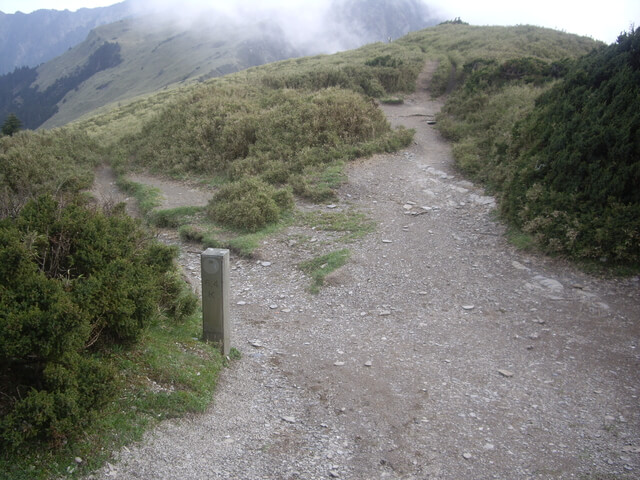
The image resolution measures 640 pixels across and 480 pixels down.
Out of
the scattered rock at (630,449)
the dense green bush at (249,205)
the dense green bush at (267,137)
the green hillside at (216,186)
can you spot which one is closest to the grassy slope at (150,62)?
the green hillside at (216,186)

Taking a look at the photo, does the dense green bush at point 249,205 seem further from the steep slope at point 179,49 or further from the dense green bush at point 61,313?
the steep slope at point 179,49

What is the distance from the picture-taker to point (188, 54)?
123062 millimetres

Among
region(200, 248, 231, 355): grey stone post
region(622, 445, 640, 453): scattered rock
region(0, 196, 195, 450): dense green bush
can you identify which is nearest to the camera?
region(0, 196, 195, 450): dense green bush

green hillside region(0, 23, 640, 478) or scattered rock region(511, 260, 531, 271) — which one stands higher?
green hillside region(0, 23, 640, 478)

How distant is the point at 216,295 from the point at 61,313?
194 centimetres

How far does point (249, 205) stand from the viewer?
10508mm

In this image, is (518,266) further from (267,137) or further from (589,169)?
(267,137)

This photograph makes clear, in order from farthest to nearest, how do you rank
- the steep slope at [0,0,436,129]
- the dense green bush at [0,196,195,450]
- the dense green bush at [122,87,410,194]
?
the steep slope at [0,0,436,129] < the dense green bush at [122,87,410,194] < the dense green bush at [0,196,195,450]

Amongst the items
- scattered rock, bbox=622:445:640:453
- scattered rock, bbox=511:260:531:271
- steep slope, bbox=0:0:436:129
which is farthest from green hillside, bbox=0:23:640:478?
steep slope, bbox=0:0:436:129

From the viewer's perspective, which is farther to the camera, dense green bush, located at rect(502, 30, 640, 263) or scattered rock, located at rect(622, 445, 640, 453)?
dense green bush, located at rect(502, 30, 640, 263)

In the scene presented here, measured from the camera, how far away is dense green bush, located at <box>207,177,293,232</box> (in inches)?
405

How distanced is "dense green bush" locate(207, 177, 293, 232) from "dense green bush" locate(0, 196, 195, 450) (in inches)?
201

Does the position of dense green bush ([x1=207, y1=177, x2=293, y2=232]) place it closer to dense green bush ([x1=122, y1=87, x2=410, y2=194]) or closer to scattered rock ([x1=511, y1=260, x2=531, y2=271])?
dense green bush ([x1=122, y1=87, x2=410, y2=194])

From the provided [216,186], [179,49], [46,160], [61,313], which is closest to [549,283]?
[61,313]
